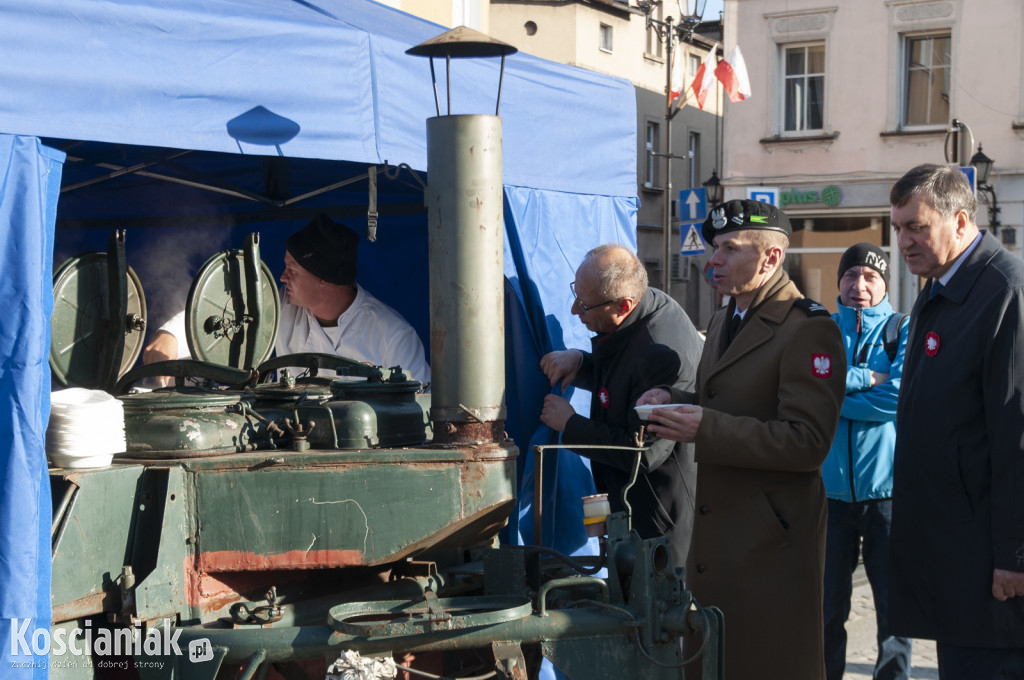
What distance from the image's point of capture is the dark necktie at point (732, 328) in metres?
3.33

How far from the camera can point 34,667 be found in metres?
2.47

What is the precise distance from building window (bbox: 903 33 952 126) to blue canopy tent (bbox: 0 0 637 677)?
15.6m

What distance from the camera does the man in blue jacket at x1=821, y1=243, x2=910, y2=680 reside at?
421 centimetres

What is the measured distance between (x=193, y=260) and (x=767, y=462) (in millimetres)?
3179

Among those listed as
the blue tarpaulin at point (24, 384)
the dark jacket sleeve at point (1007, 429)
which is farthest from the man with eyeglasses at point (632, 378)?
the blue tarpaulin at point (24, 384)

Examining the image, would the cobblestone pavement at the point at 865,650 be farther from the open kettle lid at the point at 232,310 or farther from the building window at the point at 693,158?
the building window at the point at 693,158

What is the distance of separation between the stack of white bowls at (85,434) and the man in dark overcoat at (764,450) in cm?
143

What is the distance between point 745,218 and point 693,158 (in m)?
28.6

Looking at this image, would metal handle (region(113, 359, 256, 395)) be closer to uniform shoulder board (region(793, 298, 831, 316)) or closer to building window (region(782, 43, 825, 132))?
uniform shoulder board (region(793, 298, 831, 316))

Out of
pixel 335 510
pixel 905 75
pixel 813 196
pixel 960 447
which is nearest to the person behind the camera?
pixel 335 510

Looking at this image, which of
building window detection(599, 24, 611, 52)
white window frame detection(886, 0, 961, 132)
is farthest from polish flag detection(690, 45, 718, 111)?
building window detection(599, 24, 611, 52)

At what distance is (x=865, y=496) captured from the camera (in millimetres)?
4242

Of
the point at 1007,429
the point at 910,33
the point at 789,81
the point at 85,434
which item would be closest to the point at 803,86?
the point at 789,81

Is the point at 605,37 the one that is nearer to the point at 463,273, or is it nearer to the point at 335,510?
the point at 463,273
